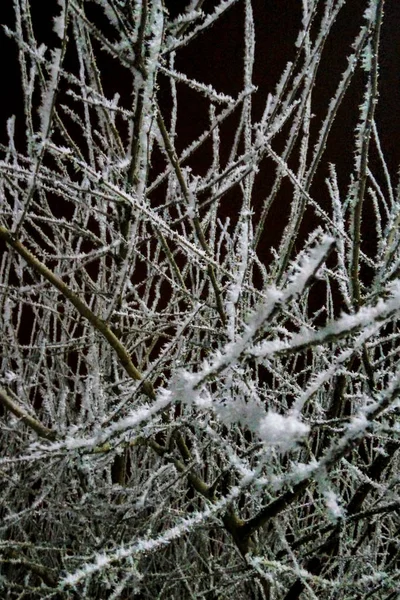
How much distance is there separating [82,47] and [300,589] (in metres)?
1.56

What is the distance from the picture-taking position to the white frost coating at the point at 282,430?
2.03ft

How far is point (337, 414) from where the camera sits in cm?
148

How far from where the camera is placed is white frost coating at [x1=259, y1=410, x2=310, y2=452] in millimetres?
620

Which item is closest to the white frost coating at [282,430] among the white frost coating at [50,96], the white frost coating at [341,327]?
the white frost coating at [341,327]

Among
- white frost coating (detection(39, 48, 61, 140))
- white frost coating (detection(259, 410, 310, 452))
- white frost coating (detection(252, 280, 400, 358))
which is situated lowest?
white frost coating (detection(259, 410, 310, 452))

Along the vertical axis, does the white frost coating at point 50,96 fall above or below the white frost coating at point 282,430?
above

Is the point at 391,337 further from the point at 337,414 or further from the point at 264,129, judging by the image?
the point at 264,129

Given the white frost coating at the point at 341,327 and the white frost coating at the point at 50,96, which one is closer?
the white frost coating at the point at 341,327

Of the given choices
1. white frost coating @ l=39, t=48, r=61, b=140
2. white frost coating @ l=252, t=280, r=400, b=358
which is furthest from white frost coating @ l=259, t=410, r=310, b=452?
white frost coating @ l=39, t=48, r=61, b=140

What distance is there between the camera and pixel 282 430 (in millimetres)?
633

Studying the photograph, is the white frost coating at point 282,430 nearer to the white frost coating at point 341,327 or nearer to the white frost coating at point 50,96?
the white frost coating at point 341,327

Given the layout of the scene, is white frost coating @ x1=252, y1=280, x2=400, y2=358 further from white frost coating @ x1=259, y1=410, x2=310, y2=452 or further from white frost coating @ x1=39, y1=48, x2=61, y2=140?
white frost coating @ x1=39, y1=48, x2=61, y2=140

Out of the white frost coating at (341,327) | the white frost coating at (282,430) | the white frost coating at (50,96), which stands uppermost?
the white frost coating at (50,96)

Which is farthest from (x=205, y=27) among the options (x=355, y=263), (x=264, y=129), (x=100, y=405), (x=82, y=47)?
(x=100, y=405)
